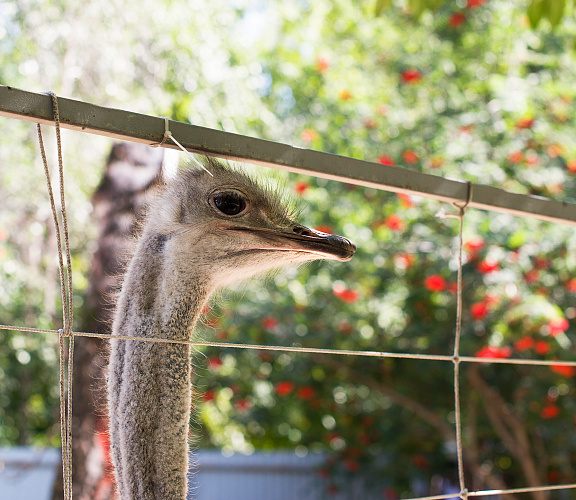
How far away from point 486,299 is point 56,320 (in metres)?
2.31

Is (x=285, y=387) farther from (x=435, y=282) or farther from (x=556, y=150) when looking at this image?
(x=556, y=150)

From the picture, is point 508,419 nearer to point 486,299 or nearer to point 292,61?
point 486,299

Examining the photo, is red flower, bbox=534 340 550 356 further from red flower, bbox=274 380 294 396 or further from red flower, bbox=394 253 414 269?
red flower, bbox=274 380 294 396

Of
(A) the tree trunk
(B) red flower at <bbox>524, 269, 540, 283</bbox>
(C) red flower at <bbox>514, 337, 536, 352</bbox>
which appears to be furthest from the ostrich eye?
(B) red flower at <bbox>524, 269, 540, 283</bbox>

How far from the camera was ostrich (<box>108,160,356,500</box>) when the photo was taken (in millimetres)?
1028

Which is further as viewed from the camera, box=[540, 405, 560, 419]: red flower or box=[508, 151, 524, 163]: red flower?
box=[540, 405, 560, 419]: red flower

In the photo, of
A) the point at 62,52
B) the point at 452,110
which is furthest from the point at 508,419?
the point at 62,52

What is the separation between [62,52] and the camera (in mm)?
3801

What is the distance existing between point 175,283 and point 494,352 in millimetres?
2753

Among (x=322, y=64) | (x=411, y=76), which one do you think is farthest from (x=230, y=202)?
(x=322, y=64)

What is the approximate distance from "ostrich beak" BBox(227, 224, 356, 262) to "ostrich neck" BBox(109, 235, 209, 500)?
0.14 metres

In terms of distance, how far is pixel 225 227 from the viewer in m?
1.09

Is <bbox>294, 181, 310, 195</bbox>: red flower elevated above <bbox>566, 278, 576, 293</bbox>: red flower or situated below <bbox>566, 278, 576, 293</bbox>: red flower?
above

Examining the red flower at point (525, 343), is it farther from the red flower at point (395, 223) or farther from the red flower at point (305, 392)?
the red flower at point (305, 392)
